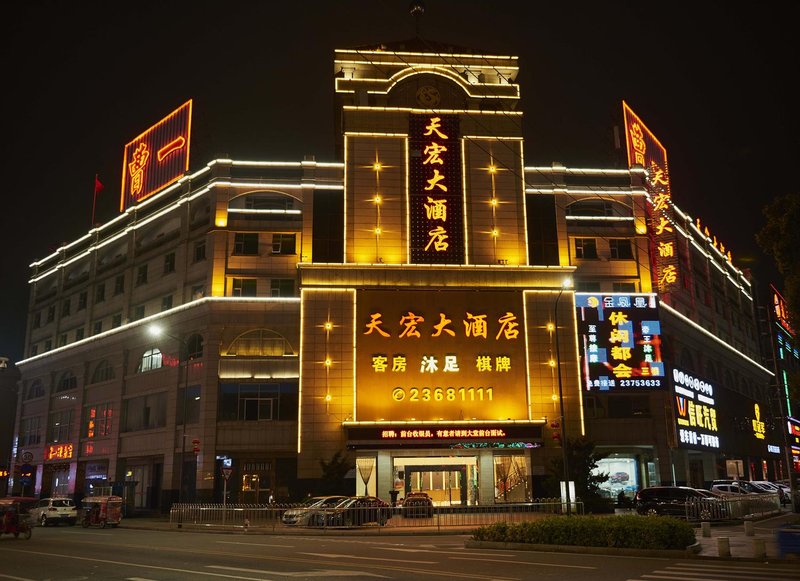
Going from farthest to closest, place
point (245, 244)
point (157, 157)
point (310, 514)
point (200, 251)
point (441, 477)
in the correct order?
point (157, 157) → point (200, 251) → point (245, 244) → point (441, 477) → point (310, 514)

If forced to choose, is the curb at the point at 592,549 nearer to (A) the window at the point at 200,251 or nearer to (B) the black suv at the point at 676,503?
(B) the black suv at the point at 676,503

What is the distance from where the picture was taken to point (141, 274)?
204ft

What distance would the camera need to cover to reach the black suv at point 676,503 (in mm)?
33375

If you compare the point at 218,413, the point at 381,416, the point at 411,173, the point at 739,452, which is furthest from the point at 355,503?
the point at 739,452

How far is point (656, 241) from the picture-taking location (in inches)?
2258

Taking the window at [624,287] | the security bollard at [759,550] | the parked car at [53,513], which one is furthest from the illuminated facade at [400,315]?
the security bollard at [759,550]

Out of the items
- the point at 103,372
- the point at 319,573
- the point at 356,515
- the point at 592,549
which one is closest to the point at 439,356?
the point at 356,515

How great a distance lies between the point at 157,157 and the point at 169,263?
1036 cm

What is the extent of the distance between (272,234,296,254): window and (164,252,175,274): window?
9.38 meters

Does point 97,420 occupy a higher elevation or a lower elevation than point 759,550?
higher

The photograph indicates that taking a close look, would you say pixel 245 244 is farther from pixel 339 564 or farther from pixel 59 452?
pixel 339 564

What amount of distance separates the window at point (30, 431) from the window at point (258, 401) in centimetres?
2796

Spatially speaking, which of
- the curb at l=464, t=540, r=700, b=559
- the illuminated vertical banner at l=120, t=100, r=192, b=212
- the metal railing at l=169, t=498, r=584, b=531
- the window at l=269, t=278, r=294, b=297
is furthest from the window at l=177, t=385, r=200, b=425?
the curb at l=464, t=540, r=700, b=559

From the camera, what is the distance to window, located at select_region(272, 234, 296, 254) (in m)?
54.8
